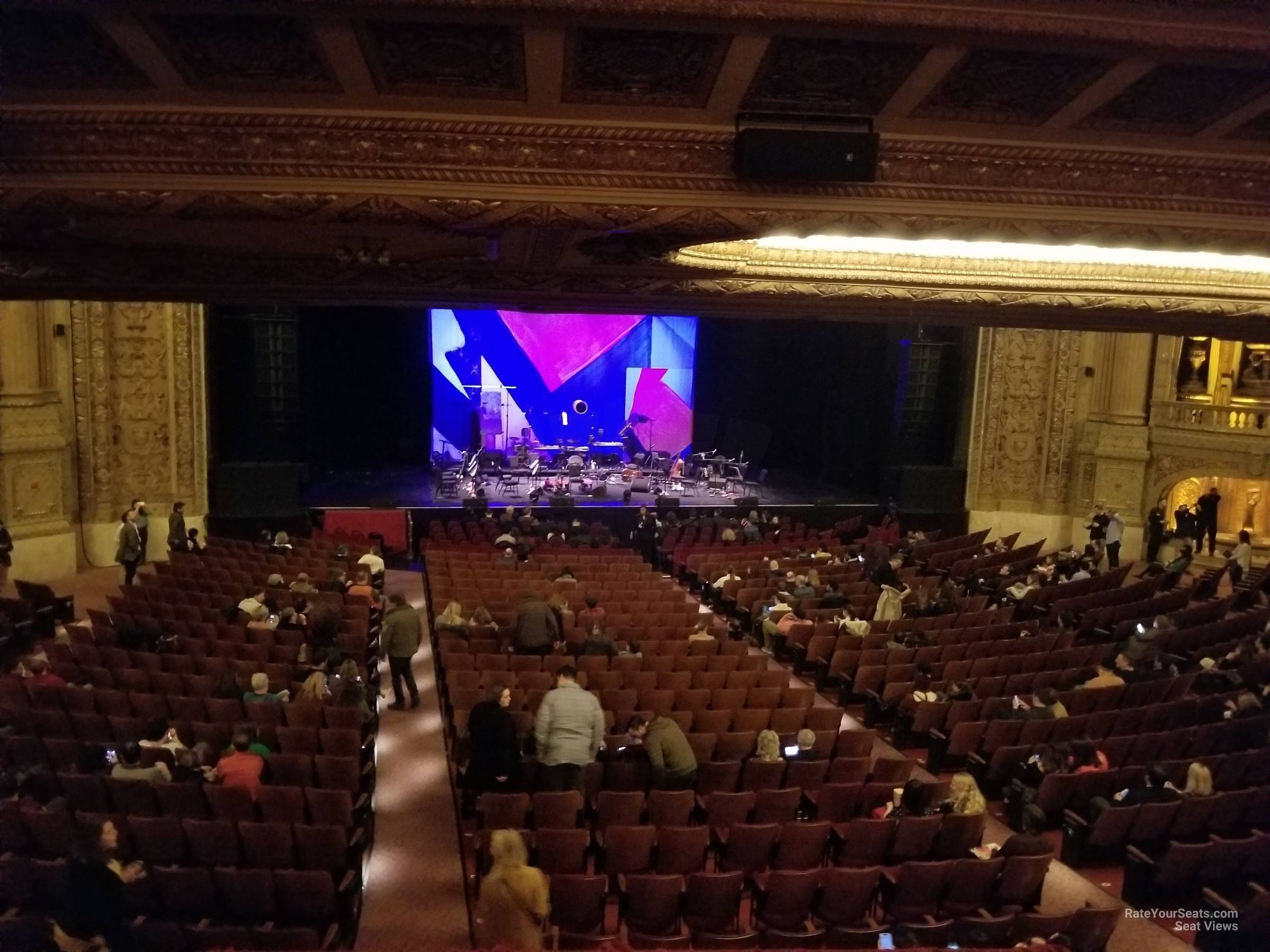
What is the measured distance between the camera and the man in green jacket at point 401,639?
8.96 metres

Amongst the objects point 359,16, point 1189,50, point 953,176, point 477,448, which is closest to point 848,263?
point 953,176

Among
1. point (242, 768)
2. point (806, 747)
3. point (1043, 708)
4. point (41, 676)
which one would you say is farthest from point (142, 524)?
point (1043, 708)

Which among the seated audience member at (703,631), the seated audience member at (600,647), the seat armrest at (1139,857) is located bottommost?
the seat armrest at (1139,857)

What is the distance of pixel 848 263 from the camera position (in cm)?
566

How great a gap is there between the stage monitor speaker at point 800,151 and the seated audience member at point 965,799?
4.96 m

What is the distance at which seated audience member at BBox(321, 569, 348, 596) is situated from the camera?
448 inches

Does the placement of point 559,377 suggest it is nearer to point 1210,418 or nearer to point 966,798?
point 1210,418

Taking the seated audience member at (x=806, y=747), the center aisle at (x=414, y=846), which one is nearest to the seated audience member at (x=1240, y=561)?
the seated audience member at (x=806, y=747)

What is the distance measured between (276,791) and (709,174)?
16.0ft

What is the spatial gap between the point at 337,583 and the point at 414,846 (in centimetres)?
540

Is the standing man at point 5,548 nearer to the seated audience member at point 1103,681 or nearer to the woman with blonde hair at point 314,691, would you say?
the woman with blonde hair at point 314,691

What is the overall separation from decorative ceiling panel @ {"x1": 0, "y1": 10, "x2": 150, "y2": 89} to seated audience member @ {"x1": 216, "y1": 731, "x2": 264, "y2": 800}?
4.63 metres

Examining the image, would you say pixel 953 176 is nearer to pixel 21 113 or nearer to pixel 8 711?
pixel 21 113

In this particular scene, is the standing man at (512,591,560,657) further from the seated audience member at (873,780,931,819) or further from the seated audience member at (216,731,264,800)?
the seated audience member at (873,780,931,819)
